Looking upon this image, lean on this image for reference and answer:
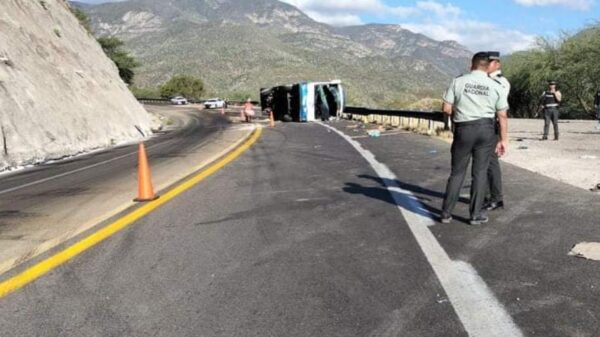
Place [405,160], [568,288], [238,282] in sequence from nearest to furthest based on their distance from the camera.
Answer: [568,288] → [238,282] → [405,160]

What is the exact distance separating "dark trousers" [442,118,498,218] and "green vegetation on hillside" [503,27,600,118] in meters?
34.2

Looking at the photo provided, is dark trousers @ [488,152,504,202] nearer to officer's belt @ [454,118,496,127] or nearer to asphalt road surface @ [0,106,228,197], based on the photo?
officer's belt @ [454,118,496,127]

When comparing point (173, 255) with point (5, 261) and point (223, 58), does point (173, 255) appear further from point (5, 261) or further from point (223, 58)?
point (223, 58)

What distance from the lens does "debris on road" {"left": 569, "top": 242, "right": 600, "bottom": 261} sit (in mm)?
5386

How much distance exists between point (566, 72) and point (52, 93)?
30209mm

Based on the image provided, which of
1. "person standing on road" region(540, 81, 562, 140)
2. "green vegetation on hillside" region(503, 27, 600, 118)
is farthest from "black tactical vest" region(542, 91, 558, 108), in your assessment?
"green vegetation on hillside" region(503, 27, 600, 118)

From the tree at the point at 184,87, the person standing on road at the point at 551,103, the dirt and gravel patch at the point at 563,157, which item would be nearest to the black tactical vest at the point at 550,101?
the person standing on road at the point at 551,103

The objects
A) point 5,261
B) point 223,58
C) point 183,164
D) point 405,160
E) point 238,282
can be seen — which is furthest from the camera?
point 223,58

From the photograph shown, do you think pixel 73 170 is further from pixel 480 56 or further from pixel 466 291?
pixel 466 291

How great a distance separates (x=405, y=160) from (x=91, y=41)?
27.6 m

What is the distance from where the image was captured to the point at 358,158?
14258 mm

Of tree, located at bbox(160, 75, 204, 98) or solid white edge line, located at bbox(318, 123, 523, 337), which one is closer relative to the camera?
solid white edge line, located at bbox(318, 123, 523, 337)

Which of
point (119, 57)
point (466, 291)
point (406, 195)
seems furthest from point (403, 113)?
point (119, 57)

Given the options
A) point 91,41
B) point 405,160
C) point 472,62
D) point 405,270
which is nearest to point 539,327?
point 405,270
